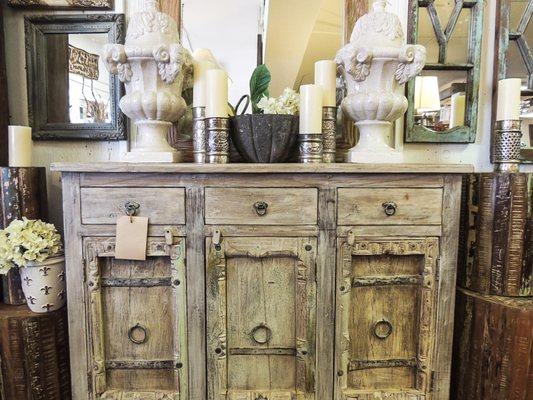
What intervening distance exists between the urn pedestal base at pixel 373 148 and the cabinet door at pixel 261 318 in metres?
0.33

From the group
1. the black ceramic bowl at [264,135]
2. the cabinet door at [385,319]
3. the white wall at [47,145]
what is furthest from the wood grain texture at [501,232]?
the white wall at [47,145]

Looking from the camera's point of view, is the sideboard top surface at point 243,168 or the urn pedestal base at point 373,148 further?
the urn pedestal base at point 373,148

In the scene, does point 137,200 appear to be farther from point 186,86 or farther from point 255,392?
point 255,392

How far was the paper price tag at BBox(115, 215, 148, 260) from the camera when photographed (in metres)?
0.99

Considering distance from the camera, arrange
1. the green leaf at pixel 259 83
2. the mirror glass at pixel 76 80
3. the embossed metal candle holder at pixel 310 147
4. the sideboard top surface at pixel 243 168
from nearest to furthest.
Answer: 1. the sideboard top surface at pixel 243 168
2. the embossed metal candle holder at pixel 310 147
3. the green leaf at pixel 259 83
4. the mirror glass at pixel 76 80

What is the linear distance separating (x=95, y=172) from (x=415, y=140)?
1.14 metres

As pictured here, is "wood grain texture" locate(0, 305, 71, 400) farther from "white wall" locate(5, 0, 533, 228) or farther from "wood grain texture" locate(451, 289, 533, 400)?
"wood grain texture" locate(451, 289, 533, 400)

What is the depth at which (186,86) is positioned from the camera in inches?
47.3

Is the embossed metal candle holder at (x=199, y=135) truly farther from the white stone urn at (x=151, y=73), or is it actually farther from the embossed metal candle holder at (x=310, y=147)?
the embossed metal candle holder at (x=310, y=147)

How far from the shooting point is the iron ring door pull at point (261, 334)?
104 cm

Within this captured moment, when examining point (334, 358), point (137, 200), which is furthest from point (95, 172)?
point (334, 358)

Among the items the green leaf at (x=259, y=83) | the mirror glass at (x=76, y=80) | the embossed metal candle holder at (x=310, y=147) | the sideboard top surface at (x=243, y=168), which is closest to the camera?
the sideboard top surface at (x=243, y=168)

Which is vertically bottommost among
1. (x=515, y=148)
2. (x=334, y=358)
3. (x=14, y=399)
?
(x=14, y=399)

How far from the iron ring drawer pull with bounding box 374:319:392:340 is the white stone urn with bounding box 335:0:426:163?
0.50 meters
